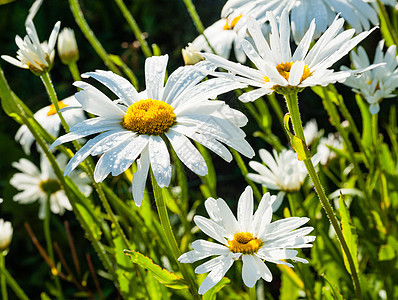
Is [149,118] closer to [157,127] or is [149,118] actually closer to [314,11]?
[157,127]

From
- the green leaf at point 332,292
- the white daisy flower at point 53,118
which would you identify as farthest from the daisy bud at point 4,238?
the green leaf at point 332,292

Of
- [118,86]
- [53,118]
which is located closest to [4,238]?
[53,118]

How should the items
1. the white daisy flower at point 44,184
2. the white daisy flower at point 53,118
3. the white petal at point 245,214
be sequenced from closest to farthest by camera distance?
the white petal at point 245,214
the white daisy flower at point 53,118
the white daisy flower at point 44,184

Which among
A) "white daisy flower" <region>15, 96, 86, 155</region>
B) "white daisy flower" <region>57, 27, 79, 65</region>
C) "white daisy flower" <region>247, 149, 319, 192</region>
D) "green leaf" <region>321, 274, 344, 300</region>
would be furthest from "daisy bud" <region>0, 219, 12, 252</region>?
"green leaf" <region>321, 274, 344, 300</region>

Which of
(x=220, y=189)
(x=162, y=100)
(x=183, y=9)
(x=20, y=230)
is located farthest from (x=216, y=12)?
(x=162, y=100)

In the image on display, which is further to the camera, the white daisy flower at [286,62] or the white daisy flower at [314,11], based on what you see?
the white daisy flower at [314,11]

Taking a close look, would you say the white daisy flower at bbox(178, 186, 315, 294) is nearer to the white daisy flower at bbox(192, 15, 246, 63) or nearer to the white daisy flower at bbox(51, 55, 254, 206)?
the white daisy flower at bbox(51, 55, 254, 206)

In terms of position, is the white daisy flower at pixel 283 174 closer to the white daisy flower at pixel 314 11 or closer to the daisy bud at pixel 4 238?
the white daisy flower at pixel 314 11

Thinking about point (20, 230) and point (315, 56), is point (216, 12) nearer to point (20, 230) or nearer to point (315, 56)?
point (20, 230)
